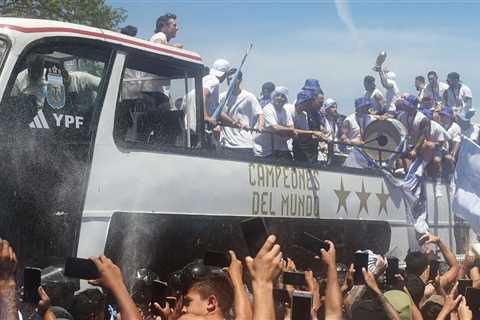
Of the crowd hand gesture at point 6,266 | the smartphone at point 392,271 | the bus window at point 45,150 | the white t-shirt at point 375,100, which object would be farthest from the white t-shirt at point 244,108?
the crowd hand gesture at point 6,266

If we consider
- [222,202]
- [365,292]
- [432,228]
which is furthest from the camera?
[432,228]

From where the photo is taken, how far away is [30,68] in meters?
6.62

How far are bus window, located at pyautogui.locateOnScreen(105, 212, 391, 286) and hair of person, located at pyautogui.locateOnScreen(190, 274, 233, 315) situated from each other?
286 cm

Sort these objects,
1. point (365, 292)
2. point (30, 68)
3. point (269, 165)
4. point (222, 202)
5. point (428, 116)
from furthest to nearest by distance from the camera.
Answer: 1. point (428, 116)
2. point (269, 165)
3. point (222, 202)
4. point (30, 68)
5. point (365, 292)

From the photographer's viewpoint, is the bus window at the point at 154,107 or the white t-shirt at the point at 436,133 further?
the white t-shirt at the point at 436,133

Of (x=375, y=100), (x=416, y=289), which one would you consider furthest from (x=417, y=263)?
(x=375, y=100)

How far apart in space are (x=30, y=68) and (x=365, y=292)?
115 inches

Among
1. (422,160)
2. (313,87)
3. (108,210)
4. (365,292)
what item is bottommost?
(365,292)

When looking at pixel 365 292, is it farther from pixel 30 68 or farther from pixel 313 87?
pixel 313 87

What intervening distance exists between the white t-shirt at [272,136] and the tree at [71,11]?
4673 millimetres

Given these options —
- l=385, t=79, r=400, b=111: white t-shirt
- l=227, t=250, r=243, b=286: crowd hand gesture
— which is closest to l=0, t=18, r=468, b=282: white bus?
l=227, t=250, r=243, b=286: crowd hand gesture

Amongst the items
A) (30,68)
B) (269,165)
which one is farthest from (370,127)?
(30,68)

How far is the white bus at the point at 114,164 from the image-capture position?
6.55m

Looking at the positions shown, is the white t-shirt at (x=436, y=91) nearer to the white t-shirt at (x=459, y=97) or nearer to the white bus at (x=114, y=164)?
the white t-shirt at (x=459, y=97)
